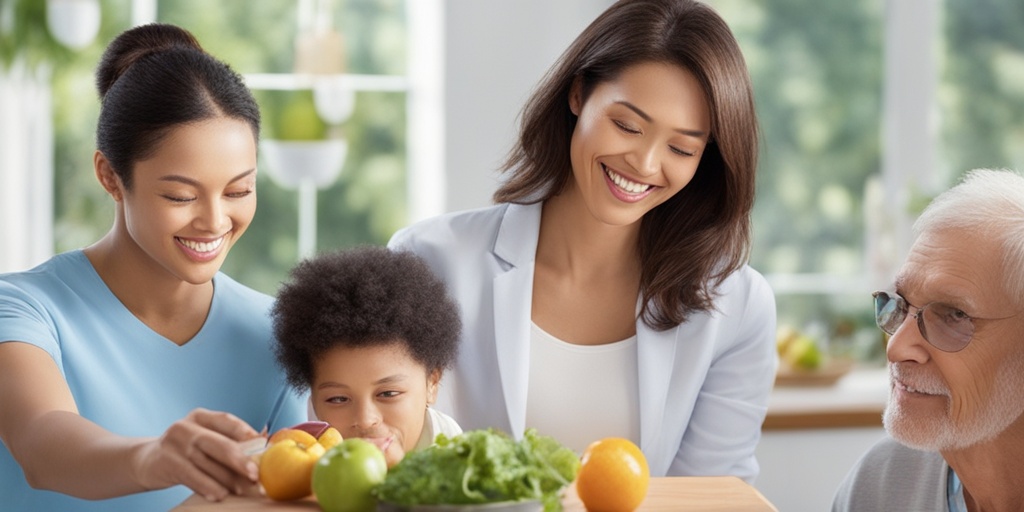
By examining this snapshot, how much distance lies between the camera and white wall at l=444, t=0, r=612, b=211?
3.52m

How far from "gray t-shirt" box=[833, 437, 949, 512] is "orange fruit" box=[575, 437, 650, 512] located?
71 centimetres

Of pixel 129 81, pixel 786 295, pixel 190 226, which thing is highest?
pixel 129 81

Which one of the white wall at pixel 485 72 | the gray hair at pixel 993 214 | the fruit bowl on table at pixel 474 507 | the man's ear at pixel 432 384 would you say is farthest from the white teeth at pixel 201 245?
the white wall at pixel 485 72

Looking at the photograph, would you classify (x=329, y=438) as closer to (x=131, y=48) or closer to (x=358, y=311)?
(x=358, y=311)

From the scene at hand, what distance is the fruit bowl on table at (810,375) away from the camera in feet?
12.3

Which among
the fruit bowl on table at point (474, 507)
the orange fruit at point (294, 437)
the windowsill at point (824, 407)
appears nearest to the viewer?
the fruit bowl on table at point (474, 507)

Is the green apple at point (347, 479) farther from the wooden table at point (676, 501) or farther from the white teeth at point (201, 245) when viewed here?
the white teeth at point (201, 245)

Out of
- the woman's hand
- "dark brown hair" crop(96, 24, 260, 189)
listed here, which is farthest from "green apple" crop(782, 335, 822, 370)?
the woman's hand

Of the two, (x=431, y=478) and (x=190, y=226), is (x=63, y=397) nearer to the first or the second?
(x=190, y=226)

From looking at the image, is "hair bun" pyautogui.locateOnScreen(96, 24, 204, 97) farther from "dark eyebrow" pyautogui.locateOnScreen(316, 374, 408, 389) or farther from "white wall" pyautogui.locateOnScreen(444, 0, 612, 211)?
"white wall" pyautogui.locateOnScreen(444, 0, 612, 211)

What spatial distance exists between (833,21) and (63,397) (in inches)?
126

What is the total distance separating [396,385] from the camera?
5.47ft

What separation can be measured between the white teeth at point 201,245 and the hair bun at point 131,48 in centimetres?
28

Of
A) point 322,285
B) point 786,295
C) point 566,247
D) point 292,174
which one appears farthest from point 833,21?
point 322,285
